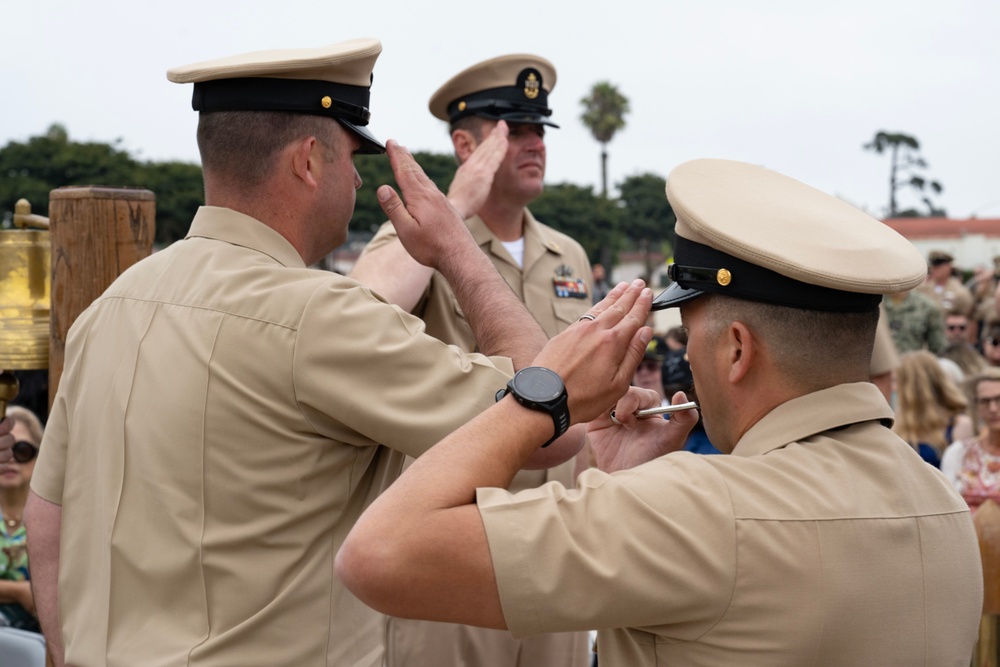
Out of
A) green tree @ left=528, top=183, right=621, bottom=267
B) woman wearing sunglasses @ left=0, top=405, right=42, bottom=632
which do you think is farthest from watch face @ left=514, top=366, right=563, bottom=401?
green tree @ left=528, top=183, right=621, bottom=267

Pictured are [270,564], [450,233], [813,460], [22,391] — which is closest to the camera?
[813,460]

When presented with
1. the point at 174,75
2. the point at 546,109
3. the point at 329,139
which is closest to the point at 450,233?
the point at 329,139

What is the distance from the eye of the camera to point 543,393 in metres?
1.79

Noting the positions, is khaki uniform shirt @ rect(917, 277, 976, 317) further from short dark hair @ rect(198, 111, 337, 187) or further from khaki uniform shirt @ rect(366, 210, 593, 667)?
short dark hair @ rect(198, 111, 337, 187)

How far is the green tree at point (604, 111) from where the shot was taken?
223ft

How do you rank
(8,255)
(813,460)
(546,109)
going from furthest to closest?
(546,109) → (8,255) → (813,460)

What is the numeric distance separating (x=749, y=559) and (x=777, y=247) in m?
0.52

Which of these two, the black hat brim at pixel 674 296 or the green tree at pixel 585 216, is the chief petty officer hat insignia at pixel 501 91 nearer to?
the black hat brim at pixel 674 296

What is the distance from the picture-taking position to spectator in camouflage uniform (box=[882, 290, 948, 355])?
9531 mm

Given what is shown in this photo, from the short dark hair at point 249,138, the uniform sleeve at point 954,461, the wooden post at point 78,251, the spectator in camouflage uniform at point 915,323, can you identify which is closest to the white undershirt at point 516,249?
the wooden post at point 78,251

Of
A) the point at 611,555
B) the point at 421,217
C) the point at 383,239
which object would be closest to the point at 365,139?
the point at 421,217

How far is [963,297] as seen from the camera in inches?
469

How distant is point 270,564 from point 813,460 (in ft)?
3.50

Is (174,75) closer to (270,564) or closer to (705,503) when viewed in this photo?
(270,564)
